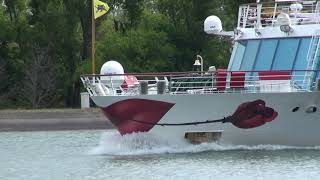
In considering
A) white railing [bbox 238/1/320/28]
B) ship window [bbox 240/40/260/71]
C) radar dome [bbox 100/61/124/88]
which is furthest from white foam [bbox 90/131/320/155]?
white railing [bbox 238/1/320/28]

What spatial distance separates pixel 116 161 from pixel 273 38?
231 inches

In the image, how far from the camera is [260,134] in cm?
2430

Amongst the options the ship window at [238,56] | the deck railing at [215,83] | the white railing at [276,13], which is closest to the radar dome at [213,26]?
the white railing at [276,13]

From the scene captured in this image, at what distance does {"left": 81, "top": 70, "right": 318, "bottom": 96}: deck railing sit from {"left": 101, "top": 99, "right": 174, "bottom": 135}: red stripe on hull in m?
0.31

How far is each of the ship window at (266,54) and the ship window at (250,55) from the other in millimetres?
175

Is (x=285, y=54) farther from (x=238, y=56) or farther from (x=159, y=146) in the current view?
(x=159, y=146)

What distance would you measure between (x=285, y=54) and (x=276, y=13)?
6.77ft

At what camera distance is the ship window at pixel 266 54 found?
998 inches

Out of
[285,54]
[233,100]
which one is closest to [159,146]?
[233,100]

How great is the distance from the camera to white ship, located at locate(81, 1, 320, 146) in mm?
23750

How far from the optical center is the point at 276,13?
2673cm

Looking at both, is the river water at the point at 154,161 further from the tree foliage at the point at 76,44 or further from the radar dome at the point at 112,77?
the tree foliage at the point at 76,44

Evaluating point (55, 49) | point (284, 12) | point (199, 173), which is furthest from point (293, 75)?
point (55, 49)

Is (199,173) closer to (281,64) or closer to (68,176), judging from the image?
(68,176)
